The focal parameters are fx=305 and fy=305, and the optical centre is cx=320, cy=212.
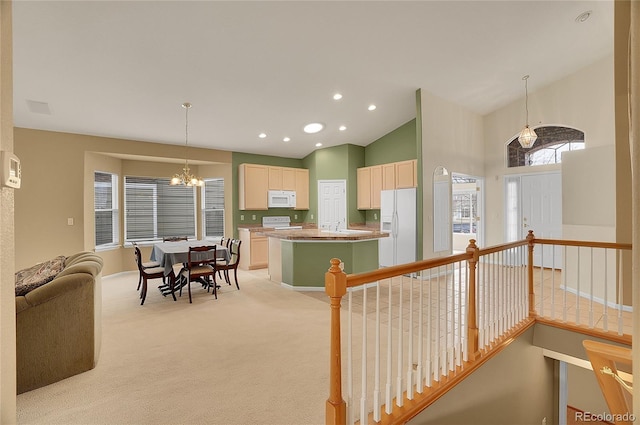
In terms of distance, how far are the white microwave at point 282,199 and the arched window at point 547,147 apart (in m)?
4.98

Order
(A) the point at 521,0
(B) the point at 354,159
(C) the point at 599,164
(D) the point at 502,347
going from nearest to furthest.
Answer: (D) the point at 502,347
(A) the point at 521,0
(C) the point at 599,164
(B) the point at 354,159

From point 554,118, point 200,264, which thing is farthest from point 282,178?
point 554,118

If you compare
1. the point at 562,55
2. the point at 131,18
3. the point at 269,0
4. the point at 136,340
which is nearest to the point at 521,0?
the point at 562,55

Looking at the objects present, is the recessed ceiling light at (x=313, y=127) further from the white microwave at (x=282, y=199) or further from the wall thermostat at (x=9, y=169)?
the wall thermostat at (x=9, y=169)

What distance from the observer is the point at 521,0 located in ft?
11.3

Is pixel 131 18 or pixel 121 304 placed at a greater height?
pixel 131 18

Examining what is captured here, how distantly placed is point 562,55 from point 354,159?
4.24 meters

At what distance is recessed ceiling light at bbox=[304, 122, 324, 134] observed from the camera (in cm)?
630

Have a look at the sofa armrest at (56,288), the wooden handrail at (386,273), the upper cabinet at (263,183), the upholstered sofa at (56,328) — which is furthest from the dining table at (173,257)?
the wooden handrail at (386,273)

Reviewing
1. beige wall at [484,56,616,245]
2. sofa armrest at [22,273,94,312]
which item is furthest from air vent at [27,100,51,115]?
beige wall at [484,56,616,245]

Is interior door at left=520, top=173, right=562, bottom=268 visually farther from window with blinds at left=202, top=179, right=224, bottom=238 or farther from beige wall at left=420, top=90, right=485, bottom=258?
window with blinds at left=202, top=179, right=224, bottom=238

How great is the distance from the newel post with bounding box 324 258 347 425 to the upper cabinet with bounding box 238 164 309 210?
5.83 metres

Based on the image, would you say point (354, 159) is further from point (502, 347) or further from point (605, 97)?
point (502, 347)

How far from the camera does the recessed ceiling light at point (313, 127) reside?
630 cm
